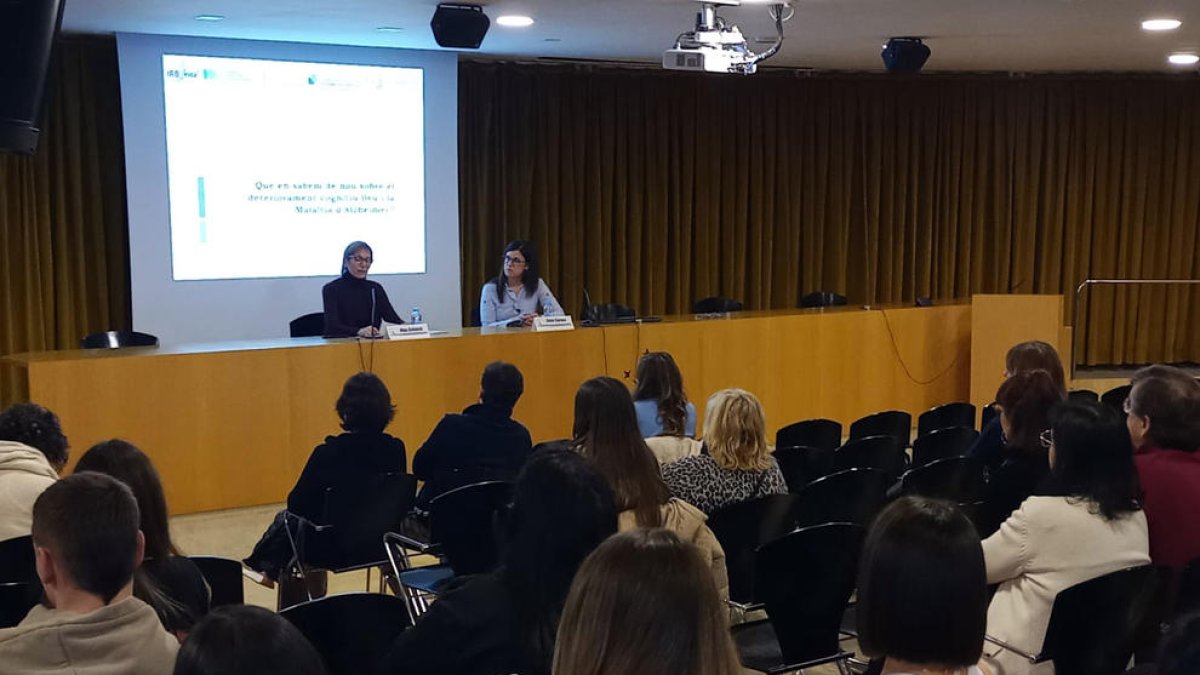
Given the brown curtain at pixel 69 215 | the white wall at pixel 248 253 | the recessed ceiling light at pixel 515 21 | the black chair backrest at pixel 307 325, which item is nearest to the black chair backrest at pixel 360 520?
the black chair backrest at pixel 307 325

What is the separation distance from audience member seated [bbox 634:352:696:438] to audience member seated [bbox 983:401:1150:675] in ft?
5.39

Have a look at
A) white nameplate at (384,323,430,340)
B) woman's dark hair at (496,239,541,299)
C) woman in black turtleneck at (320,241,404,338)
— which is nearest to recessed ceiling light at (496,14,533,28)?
woman's dark hair at (496,239,541,299)

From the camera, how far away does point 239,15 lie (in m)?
6.69

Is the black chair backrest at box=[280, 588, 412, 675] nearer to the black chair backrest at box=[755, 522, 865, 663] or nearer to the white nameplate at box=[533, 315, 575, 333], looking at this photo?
the black chair backrest at box=[755, 522, 865, 663]

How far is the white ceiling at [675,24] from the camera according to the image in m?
6.54

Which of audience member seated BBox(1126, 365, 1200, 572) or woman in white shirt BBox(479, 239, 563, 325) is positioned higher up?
woman in white shirt BBox(479, 239, 563, 325)

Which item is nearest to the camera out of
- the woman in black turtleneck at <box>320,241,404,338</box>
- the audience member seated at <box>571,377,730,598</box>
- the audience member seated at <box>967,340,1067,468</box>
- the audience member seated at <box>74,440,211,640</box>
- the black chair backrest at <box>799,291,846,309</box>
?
the audience member seated at <box>74,440,211,640</box>

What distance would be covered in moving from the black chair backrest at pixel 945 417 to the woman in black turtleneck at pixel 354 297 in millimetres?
3138

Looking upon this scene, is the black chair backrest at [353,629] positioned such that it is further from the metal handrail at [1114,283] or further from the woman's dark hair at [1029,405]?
the metal handrail at [1114,283]

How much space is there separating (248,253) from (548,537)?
249 inches

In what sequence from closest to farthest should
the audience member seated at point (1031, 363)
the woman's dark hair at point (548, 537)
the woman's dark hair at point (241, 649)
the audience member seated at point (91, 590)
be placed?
the woman's dark hair at point (241, 649), the audience member seated at point (91, 590), the woman's dark hair at point (548, 537), the audience member seated at point (1031, 363)

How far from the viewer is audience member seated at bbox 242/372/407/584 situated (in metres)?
4.03

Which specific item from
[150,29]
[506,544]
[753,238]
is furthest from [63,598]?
[753,238]

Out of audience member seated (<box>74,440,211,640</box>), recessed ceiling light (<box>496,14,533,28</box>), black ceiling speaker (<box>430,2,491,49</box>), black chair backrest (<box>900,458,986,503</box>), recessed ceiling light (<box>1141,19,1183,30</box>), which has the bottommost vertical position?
black chair backrest (<box>900,458,986,503</box>)
